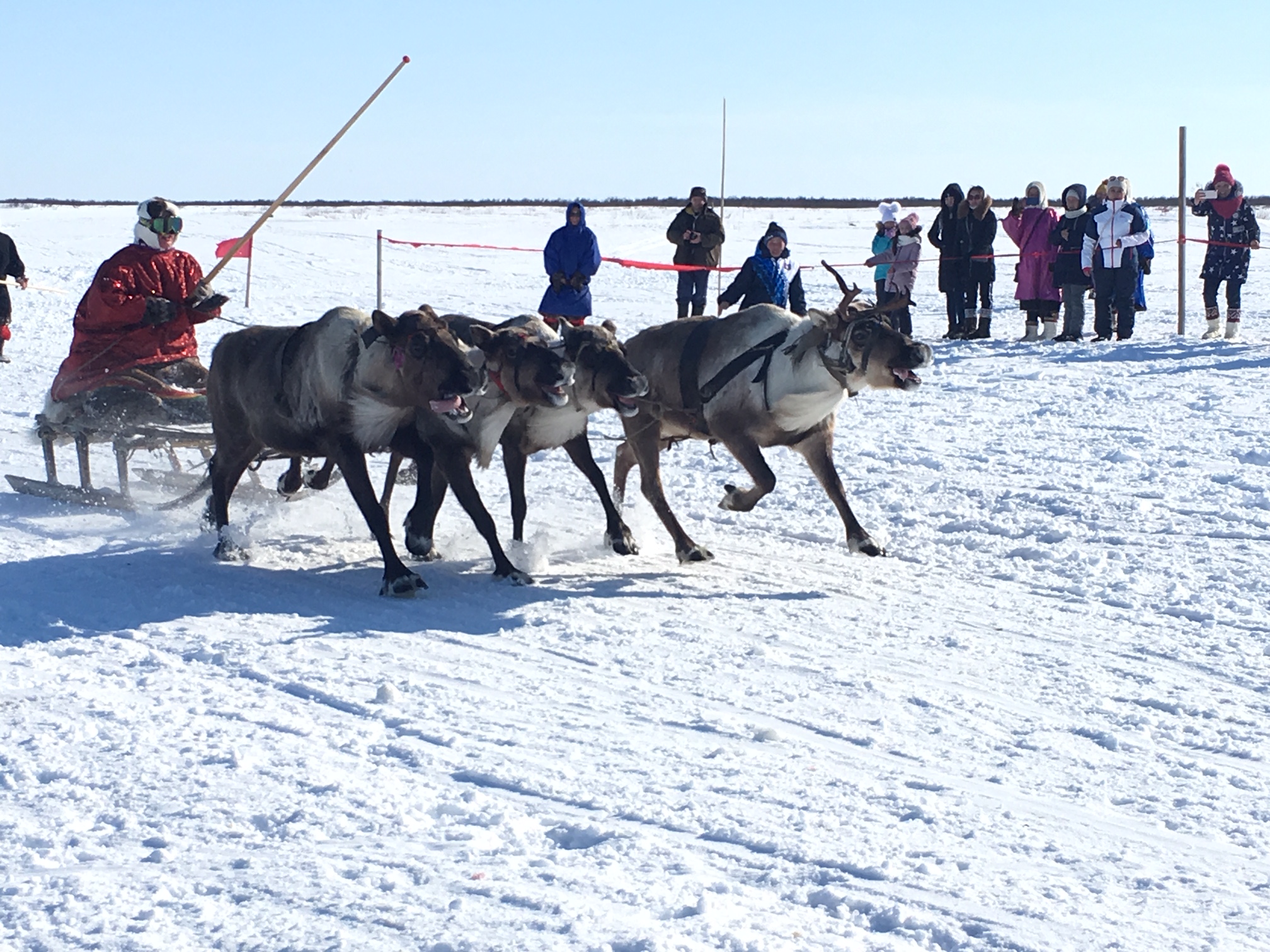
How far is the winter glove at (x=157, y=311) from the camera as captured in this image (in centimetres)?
773

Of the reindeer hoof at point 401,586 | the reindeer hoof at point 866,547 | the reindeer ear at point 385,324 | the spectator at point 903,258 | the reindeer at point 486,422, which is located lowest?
the reindeer hoof at point 401,586

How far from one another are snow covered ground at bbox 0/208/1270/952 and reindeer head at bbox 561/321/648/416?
812 mm

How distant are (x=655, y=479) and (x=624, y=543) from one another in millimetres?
372

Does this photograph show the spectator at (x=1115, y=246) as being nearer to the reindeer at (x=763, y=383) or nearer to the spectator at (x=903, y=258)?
the spectator at (x=903, y=258)

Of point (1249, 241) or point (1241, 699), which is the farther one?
point (1249, 241)

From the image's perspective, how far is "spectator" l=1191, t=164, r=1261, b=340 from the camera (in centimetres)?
1384

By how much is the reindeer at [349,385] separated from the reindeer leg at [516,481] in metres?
0.57

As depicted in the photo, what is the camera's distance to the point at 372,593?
6.12 m

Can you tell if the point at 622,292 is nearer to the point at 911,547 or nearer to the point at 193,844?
the point at 911,547

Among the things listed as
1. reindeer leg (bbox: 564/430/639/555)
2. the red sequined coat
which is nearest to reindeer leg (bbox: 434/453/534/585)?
reindeer leg (bbox: 564/430/639/555)

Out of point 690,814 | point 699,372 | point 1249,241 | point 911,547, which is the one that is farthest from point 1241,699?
point 1249,241

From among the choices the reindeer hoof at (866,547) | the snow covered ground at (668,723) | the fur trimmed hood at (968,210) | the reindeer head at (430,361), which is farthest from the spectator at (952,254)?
the reindeer head at (430,361)

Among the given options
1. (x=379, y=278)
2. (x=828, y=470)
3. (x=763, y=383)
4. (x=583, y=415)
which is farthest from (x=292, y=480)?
(x=379, y=278)

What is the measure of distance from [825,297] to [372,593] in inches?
589
